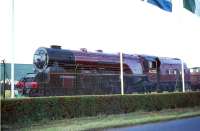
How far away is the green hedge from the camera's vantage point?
13.9 meters

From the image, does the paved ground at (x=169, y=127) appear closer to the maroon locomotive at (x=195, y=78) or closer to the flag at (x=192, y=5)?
the maroon locomotive at (x=195, y=78)

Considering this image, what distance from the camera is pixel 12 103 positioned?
45.3 feet

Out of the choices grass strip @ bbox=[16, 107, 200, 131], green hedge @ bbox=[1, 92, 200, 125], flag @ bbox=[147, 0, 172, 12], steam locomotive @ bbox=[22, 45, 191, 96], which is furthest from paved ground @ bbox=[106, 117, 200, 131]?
flag @ bbox=[147, 0, 172, 12]

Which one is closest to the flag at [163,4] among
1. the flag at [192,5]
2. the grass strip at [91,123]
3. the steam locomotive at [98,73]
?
the flag at [192,5]

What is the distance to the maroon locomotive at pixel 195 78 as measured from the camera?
26.2 metres

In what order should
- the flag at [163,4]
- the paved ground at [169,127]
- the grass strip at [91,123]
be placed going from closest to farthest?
the grass strip at [91,123] < the paved ground at [169,127] < the flag at [163,4]

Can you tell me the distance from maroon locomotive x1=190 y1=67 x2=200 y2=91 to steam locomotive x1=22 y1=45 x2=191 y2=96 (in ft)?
1.53

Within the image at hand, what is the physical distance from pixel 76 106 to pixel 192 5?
1216 cm

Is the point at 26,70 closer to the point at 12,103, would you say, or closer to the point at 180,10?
the point at 12,103

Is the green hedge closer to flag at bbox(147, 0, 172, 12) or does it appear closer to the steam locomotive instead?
the steam locomotive

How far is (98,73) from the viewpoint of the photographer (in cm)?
1939

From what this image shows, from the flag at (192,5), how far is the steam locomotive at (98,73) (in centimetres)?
298

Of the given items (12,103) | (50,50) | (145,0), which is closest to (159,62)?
(145,0)

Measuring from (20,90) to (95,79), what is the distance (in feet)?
10.6
